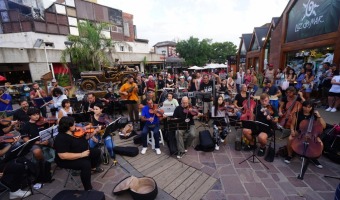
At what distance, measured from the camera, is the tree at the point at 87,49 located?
14.1 metres

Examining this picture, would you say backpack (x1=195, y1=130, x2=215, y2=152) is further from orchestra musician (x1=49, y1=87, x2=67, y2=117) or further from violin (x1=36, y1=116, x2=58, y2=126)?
orchestra musician (x1=49, y1=87, x2=67, y2=117)

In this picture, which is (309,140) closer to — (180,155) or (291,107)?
(291,107)

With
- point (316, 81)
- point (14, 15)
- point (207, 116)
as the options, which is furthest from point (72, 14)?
point (316, 81)

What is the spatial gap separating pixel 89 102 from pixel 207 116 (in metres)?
4.64

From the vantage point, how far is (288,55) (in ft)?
36.4

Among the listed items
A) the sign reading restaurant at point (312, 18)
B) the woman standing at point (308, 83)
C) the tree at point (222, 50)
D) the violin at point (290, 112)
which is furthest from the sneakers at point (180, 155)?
the tree at point (222, 50)

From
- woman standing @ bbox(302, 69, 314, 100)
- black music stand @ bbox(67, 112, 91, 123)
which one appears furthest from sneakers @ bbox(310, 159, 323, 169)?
black music stand @ bbox(67, 112, 91, 123)

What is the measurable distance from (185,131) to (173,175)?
4.49 ft

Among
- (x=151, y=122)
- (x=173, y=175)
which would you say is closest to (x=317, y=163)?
(x=173, y=175)

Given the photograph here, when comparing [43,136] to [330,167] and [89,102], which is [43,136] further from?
[330,167]

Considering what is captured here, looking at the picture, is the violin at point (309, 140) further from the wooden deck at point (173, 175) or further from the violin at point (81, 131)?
the violin at point (81, 131)

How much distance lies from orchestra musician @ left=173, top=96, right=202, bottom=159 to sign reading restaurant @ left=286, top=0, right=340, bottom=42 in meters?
7.96

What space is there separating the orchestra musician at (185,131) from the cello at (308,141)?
2.46 meters

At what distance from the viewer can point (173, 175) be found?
3930mm
